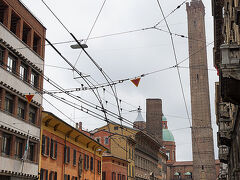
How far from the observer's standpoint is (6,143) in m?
26.2

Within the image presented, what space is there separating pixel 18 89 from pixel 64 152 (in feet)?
30.5

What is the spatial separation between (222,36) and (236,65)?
16884 mm

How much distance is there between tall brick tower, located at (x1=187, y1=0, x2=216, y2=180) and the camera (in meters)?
80.9

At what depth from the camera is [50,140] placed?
108 feet

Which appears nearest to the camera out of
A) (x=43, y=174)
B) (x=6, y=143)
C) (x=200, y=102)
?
(x=6, y=143)

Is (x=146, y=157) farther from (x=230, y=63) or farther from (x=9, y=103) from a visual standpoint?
(x=230, y=63)

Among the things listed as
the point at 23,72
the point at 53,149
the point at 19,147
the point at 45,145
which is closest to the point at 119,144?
the point at 53,149

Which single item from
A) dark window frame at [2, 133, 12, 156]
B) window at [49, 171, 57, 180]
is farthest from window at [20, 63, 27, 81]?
window at [49, 171, 57, 180]

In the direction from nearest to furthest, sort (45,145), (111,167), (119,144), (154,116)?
1. (45,145)
2. (111,167)
3. (119,144)
4. (154,116)

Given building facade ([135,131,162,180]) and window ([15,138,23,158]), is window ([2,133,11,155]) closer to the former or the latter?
window ([15,138,23,158])

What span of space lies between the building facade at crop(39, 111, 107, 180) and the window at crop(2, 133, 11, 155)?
15.9 feet

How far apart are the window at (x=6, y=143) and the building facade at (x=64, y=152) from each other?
4852mm

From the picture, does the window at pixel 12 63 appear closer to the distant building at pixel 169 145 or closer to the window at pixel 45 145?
the window at pixel 45 145

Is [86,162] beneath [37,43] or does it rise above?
beneath
